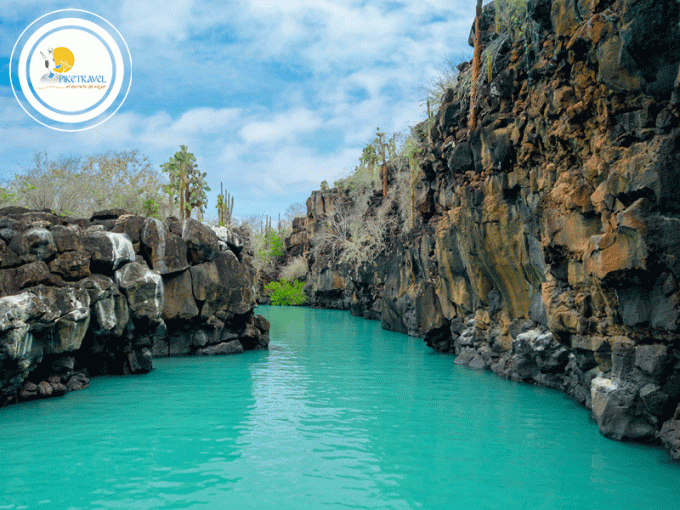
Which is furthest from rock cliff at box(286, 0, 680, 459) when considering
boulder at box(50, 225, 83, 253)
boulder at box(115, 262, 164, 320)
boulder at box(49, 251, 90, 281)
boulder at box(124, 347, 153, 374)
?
boulder at box(50, 225, 83, 253)

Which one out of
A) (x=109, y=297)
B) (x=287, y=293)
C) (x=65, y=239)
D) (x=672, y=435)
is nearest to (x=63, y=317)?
(x=109, y=297)

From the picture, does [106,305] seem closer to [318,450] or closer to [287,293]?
[318,450]

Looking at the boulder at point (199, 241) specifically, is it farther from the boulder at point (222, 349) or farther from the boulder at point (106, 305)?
the boulder at point (106, 305)

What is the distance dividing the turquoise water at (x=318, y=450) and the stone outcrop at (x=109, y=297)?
4.08 ft

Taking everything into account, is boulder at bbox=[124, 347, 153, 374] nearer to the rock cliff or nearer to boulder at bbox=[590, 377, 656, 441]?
the rock cliff

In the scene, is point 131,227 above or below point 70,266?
above

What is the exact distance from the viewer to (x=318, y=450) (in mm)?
9469

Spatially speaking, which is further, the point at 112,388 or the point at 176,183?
the point at 176,183

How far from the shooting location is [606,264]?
363 inches

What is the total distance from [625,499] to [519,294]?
30.9 feet

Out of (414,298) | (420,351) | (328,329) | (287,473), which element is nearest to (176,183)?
(328,329)

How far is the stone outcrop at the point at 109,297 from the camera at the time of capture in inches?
512

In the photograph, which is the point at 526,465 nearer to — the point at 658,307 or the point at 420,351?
the point at 658,307

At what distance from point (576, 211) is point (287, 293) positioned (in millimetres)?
51269
